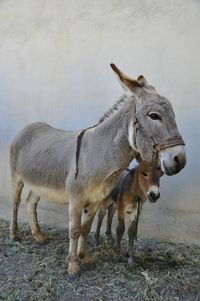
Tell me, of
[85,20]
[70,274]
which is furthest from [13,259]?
[85,20]

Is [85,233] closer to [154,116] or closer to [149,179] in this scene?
[149,179]

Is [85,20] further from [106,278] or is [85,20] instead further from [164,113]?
[106,278]

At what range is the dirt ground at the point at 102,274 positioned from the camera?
8.77 ft

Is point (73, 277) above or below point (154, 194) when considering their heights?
below

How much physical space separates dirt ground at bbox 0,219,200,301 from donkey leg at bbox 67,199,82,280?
73 mm

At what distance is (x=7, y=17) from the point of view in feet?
16.6

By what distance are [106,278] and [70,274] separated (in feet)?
0.90

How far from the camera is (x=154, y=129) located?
248 cm

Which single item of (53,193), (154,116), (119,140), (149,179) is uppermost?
(154,116)

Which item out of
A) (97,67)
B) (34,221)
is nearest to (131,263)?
(34,221)

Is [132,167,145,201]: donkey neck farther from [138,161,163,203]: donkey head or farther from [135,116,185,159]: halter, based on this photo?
[135,116,185,159]: halter

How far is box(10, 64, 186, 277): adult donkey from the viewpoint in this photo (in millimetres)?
2475

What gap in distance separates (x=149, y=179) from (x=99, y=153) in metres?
0.43

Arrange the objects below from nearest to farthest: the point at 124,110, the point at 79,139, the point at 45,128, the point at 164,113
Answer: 1. the point at 164,113
2. the point at 124,110
3. the point at 79,139
4. the point at 45,128
